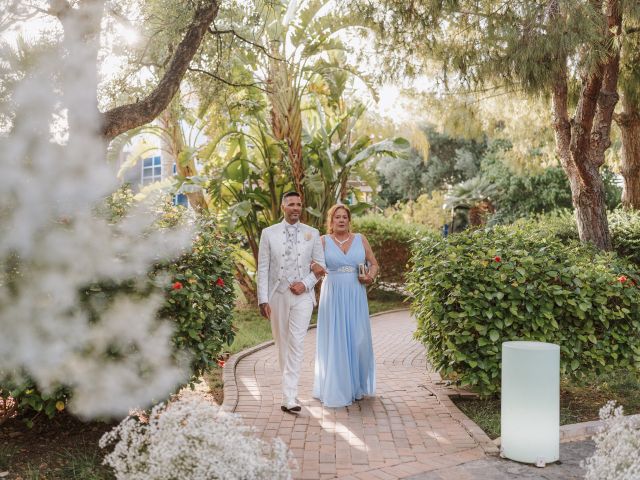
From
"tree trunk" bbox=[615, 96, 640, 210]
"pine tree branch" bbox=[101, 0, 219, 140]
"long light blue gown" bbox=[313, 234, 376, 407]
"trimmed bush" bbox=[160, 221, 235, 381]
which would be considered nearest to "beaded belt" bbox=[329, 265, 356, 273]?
"long light blue gown" bbox=[313, 234, 376, 407]

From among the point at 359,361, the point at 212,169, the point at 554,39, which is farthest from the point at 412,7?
the point at 212,169

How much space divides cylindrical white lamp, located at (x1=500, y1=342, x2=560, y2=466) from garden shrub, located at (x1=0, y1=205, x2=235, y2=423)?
2.35 meters

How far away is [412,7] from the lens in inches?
304

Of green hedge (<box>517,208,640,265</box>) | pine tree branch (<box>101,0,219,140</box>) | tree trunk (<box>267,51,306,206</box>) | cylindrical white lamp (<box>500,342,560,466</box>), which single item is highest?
tree trunk (<box>267,51,306,206</box>)

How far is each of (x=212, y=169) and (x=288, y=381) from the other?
31.1 feet

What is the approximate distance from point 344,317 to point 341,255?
0.62m

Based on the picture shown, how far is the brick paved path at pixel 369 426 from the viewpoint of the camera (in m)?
4.65

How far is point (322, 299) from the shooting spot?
6.56m

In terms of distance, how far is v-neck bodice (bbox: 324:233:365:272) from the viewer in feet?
21.2

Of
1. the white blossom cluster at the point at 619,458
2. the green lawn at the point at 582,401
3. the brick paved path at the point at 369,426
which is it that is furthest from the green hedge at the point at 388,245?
the white blossom cluster at the point at 619,458

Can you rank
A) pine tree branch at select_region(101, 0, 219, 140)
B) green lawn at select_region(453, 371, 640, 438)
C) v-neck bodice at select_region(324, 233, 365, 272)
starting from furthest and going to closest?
v-neck bodice at select_region(324, 233, 365, 272)
green lawn at select_region(453, 371, 640, 438)
pine tree branch at select_region(101, 0, 219, 140)

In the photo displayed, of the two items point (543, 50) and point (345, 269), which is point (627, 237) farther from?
point (345, 269)

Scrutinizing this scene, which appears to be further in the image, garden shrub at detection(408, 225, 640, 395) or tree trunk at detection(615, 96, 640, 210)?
tree trunk at detection(615, 96, 640, 210)

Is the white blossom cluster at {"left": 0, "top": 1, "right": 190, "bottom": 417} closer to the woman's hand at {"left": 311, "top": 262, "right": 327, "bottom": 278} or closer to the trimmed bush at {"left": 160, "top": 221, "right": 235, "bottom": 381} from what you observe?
the trimmed bush at {"left": 160, "top": 221, "right": 235, "bottom": 381}
